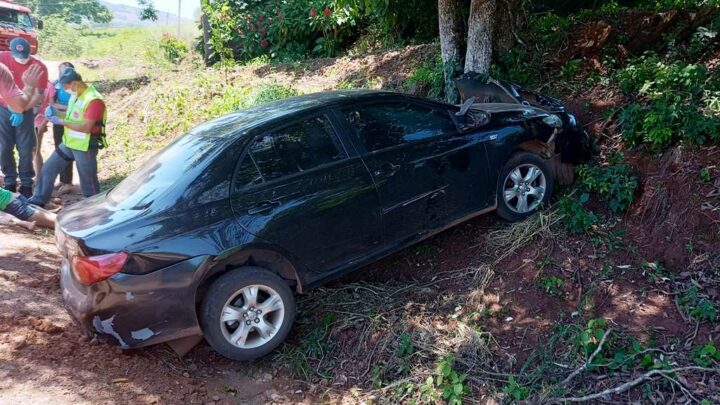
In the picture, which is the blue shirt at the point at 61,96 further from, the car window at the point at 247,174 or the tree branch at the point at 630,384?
the tree branch at the point at 630,384

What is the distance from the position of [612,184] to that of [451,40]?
3333 mm

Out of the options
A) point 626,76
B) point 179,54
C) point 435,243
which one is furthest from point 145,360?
point 179,54

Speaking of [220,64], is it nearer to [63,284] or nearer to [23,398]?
[63,284]

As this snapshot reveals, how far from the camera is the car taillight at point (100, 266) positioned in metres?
3.50

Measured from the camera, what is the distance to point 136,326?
11.9 feet

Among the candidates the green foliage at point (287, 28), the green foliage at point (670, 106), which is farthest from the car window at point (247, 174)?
the green foliage at point (287, 28)

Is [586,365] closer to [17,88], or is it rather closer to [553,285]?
[553,285]

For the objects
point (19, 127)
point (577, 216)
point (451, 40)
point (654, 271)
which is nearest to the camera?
point (654, 271)

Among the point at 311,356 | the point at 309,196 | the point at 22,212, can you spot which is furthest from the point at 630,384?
the point at 22,212

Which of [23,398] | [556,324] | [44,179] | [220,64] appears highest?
[220,64]

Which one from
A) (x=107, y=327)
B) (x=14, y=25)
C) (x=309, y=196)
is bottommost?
(x=107, y=327)

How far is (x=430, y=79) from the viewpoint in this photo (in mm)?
7898

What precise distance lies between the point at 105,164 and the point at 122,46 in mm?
16432

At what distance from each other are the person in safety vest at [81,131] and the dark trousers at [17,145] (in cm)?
60
